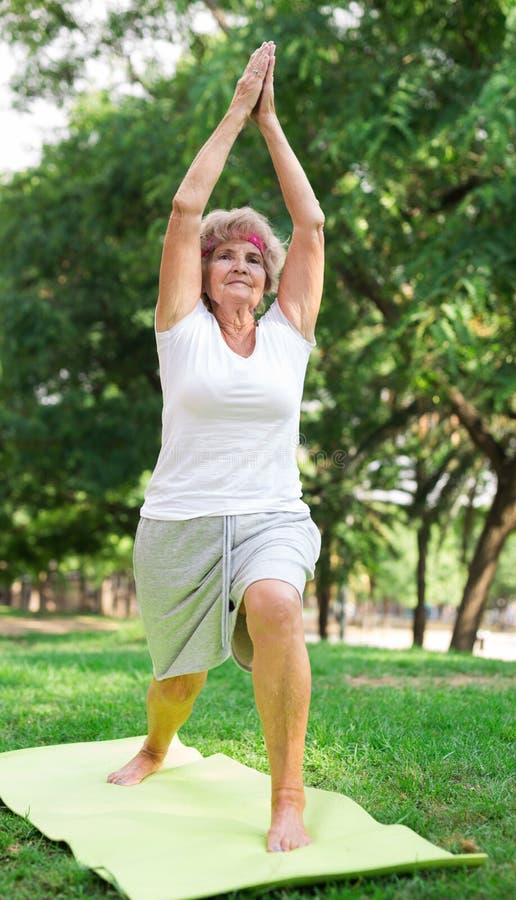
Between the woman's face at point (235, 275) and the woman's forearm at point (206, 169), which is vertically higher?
the woman's forearm at point (206, 169)

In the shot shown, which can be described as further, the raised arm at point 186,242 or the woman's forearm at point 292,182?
the woman's forearm at point 292,182

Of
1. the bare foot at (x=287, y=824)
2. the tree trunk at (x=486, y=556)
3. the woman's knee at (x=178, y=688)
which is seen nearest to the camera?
the bare foot at (x=287, y=824)

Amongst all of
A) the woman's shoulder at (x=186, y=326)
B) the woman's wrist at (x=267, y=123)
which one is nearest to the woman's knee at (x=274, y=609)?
the woman's shoulder at (x=186, y=326)

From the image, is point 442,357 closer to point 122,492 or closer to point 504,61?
point 504,61

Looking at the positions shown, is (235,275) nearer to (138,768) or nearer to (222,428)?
(222,428)

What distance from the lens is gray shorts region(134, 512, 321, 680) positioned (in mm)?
2867

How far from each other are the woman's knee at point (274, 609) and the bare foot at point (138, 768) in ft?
3.63

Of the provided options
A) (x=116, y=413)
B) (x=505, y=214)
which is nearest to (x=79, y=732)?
(x=505, y=214)

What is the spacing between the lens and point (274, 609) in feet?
8.86

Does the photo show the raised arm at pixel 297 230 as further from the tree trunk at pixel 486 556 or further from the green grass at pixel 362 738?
the tree trunk at pixel 486 556

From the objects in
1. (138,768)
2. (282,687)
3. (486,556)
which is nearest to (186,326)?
(282,687)

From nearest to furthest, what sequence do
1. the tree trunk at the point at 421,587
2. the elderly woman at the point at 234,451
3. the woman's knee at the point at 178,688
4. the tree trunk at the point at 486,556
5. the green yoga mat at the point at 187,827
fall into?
the green yoga mat at the point at 187,827
the elderly woman at the point at 234,451
the woman's knee at the point at 178,688
the tree trunk at the point at 486,556
the tree trunk at the point at 421,587

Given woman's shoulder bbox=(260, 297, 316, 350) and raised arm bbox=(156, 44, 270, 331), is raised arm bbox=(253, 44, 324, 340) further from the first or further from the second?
raised arm bbox=(156, 44, 270, 331)

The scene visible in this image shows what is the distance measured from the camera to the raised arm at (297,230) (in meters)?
3.22
